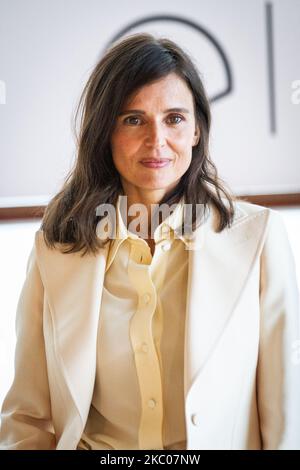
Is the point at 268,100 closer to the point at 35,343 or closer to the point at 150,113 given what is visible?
the point at 150,113

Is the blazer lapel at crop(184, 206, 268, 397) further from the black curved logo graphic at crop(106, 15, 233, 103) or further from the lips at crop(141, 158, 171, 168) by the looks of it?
the black curved logo graphic at crop(106, 15, 233, 103)

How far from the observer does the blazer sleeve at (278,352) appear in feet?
2.84

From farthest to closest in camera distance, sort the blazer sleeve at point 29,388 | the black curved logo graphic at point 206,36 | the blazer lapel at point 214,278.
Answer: the black curved logo graphic at point 206,36
the blazer sleeve at point 29,388
the blazer lapel at point 214,278

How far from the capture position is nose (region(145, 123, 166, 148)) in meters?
0.90

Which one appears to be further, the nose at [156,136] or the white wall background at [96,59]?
the white wall background at [96,59]

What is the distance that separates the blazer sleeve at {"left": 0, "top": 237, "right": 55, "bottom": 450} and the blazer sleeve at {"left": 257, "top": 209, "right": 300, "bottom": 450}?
15.2 inches

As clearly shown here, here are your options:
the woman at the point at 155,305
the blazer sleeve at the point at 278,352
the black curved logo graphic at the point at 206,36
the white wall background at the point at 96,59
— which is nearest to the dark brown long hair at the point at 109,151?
the woman at the point at 155,305

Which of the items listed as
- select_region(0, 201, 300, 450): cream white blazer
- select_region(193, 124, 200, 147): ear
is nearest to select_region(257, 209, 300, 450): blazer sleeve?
select_region(0, 201, 300, 450): cream white blazer

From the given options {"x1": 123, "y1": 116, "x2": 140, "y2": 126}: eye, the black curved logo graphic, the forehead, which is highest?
the black curved logo graphic

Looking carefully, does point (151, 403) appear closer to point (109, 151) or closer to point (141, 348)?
point (141, 348)

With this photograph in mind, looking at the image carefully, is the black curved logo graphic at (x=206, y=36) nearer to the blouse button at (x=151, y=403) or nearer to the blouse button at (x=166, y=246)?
the blouse button at (x=166, y=246)
